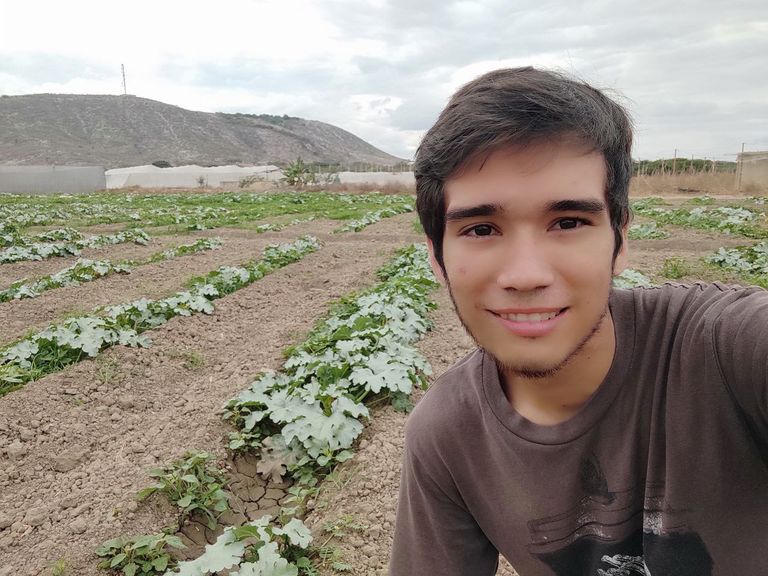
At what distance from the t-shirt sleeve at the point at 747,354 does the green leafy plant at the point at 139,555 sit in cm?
247

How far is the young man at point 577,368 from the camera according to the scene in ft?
3.93

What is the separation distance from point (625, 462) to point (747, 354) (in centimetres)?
35

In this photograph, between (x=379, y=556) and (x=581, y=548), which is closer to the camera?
(x=581, y=548)

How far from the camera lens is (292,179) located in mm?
37406

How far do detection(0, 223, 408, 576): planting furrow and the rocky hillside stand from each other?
222 ft

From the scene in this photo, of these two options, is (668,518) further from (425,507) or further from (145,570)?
(145,570)

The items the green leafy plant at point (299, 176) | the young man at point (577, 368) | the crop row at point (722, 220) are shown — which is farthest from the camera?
the green leafy plant at point (299, 176)

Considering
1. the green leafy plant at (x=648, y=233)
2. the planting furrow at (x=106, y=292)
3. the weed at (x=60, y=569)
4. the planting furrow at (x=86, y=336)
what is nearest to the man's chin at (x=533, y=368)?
the weed at (x=60, y=569)

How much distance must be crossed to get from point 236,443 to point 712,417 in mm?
3017

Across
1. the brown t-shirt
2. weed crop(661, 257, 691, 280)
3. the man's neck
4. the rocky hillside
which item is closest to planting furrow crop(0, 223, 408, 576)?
the brown t-shirt

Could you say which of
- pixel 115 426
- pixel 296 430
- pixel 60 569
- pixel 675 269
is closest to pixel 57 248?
pixel 115 426

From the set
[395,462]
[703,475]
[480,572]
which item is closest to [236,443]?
[395,462]

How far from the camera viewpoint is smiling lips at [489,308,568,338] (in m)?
1.26

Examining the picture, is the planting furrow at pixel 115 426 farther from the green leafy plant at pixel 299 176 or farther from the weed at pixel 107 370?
the green leafy plant at pixel 299 176
